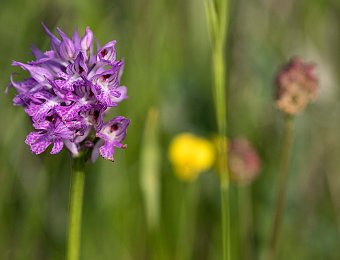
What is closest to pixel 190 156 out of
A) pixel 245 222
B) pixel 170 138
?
pixel 245 222

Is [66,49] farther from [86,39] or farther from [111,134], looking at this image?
[111,134]

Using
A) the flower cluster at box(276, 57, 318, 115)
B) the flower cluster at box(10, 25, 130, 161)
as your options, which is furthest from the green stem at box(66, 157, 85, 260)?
the flower cluster at box(276, 57, 318, 115)

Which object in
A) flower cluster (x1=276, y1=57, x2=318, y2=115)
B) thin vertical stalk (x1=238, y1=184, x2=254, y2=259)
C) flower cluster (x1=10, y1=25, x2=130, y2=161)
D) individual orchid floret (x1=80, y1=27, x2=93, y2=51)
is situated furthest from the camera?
thin vertical stalk (x1=238, y1=184, x2=254, y2=259)

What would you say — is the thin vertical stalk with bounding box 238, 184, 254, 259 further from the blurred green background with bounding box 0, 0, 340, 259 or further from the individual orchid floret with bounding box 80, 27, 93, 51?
the individual orchid floret with bounding box 80, 27, 93, 51

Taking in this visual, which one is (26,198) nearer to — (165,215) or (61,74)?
(165,215)

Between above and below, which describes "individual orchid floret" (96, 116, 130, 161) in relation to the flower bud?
below

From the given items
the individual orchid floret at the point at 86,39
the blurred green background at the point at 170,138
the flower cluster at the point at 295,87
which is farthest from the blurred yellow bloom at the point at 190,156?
the individual orchid floret at the point at 86,39
